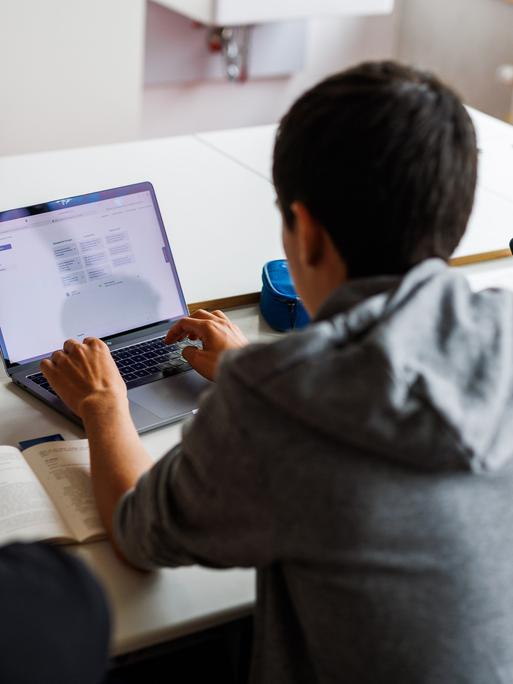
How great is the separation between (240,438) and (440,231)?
299 mm

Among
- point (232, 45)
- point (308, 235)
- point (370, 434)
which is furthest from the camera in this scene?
point (232, 45)

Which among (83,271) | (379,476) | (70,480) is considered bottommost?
(70,480)

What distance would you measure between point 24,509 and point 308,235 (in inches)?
19.8

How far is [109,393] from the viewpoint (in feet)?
4.56

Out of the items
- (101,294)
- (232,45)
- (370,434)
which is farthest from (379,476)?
(232,45)

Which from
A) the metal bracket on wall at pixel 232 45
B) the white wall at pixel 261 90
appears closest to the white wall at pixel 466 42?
the white wall at pixel 261 90

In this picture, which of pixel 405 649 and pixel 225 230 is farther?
pixel 225 230

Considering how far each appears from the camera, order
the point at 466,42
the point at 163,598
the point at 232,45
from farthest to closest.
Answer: the point at 466,42 → the point at 232,45 → the point at 163,598

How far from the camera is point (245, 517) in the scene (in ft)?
3.20

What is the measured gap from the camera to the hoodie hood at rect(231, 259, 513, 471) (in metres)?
0.90

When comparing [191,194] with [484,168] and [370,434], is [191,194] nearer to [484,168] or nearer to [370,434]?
[484,168]

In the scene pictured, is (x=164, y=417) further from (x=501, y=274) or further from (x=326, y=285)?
(x=501, y=274)

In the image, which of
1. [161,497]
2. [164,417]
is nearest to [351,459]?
[161,497]

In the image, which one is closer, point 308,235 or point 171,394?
point 308,235
